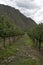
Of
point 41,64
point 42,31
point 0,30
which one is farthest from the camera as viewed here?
point 42,31

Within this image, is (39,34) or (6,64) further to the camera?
(39,34)

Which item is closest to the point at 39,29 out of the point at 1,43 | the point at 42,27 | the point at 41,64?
the point at 42,27

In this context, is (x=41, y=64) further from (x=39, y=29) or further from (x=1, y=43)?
(x=1, y=43)

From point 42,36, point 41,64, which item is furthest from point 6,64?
point 42,36

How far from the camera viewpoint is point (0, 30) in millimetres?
47281

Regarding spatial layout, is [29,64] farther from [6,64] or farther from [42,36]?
[42,36]

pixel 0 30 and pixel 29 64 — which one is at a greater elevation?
pixel 0 30

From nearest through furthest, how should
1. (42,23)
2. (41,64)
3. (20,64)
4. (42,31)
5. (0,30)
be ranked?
(20,64) < (41,64) < (0,30) < (42,31) < (42,23)

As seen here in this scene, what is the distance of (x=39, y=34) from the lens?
53.3m

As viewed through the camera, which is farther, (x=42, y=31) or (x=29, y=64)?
(x=42, y=31)

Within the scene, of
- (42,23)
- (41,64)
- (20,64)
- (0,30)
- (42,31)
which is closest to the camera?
(20,64)

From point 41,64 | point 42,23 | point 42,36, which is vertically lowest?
point 41,64

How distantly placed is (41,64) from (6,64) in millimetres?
6202

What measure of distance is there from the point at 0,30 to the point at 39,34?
38.9ft
